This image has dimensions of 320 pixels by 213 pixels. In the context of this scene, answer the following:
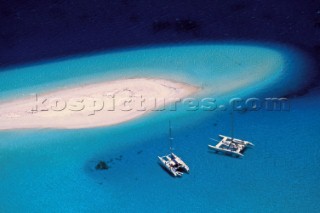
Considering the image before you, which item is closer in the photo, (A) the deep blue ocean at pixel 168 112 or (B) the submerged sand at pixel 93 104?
(A) the deep blue ocean at pixel 168 112

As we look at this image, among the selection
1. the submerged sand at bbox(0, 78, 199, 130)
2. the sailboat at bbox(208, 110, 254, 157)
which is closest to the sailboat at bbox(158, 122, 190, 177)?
the sailboat at bbox(208, 110, 254, 157)

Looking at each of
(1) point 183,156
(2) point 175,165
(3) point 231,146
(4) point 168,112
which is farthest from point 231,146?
(4) point 168,112

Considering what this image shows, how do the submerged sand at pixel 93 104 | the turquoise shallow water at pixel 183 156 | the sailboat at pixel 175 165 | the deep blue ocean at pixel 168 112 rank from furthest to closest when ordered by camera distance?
the submerged sand at pixel 93 104, the sailboat at pixel 175 165, the deep blue ocean at pixel 168 112, the turquoise shallow water at pixel 183 156

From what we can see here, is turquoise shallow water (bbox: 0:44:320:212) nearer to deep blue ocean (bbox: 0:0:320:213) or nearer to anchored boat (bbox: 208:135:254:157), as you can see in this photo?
deep blue ocean (bbox: 0:0:320:213)

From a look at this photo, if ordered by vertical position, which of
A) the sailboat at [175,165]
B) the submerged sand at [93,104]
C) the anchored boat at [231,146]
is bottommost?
the sailboat at [175,165]

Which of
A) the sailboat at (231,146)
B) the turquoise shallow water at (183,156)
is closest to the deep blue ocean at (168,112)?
the turquoise shallow water at (183,156)

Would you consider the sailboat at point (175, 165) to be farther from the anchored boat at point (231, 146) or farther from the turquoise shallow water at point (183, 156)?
the anchored boat at point (231, 146)

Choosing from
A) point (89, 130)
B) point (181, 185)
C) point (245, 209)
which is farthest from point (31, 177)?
point (245, 209)

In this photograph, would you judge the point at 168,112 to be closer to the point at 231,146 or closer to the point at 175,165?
the point at 231,146
